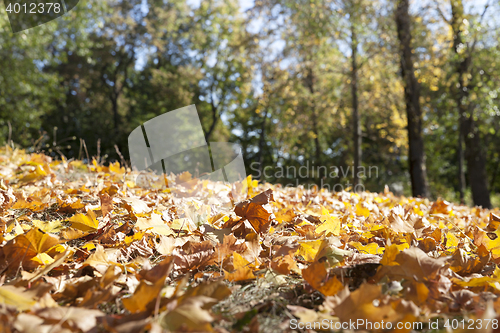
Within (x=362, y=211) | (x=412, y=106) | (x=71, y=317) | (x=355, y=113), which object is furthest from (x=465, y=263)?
(x=355, y=113)

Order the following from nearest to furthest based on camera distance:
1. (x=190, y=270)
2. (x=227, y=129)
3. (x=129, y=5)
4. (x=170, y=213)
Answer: (x=190, y=270) → (x=170, y=213) → (x=129, y=5) → (x=227, y=129)

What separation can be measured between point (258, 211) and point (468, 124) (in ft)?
27.8

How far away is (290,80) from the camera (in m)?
8.56

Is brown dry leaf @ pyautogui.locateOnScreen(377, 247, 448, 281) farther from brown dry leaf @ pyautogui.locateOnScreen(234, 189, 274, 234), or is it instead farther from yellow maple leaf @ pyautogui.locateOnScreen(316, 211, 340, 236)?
brown dry leaf @ pyautogui.locateOnScreen(234, 189, 274, 234)

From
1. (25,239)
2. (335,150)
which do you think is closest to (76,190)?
(25,239)

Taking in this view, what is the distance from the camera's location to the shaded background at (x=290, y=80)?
6734 mm

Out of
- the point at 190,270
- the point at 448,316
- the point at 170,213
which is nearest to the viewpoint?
the point at 448,316

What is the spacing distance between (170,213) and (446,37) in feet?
28.0

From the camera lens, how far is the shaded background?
22.1ft

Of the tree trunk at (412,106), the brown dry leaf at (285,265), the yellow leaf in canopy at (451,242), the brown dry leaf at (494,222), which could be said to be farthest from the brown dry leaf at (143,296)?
the tree trunk at (412,106)

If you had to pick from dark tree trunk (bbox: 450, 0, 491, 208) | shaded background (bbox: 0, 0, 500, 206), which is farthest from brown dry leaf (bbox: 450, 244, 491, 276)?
dark tree trunk (bbox: 450, 0, 491, 208)

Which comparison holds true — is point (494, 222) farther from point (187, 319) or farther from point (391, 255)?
point (187, 319)

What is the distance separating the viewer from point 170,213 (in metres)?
1.41

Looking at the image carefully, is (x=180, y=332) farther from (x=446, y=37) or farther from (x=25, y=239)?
(x=446, y=37)
